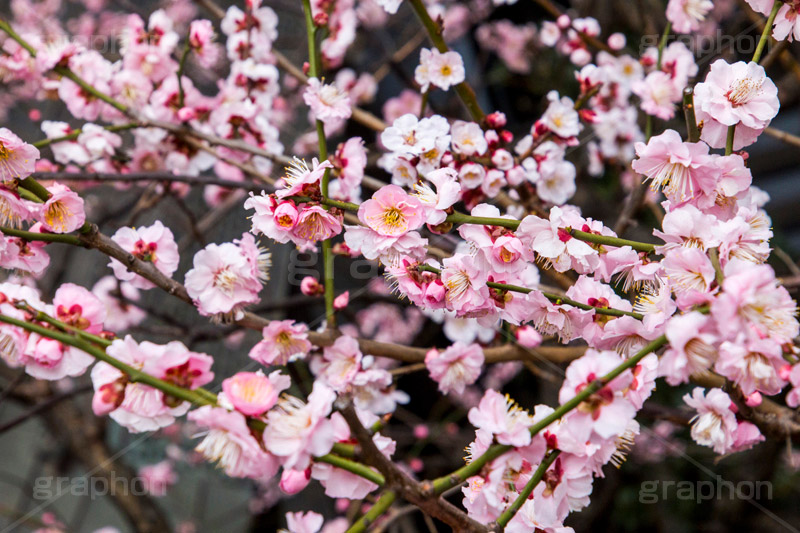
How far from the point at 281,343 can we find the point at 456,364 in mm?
304

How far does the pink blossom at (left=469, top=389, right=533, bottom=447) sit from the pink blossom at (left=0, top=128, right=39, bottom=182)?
1.97 feet

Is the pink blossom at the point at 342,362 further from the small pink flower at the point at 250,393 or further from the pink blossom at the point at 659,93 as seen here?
the pink blossom at the point at 659,93

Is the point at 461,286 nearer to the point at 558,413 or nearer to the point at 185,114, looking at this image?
the point at 558,413

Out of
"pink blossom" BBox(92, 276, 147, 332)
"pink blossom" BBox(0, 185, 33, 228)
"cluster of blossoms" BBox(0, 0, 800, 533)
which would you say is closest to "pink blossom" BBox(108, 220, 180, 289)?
"cluster of blossoms" BBox(0, 0, 800, 533)

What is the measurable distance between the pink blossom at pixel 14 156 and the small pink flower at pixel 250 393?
40 centimetres

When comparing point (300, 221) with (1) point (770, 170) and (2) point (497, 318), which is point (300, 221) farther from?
(1) point (770, 170)

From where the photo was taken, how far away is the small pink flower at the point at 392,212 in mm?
709

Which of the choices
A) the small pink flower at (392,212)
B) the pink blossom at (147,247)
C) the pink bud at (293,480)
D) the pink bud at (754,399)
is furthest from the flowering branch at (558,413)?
the pink blossom at (147,247)

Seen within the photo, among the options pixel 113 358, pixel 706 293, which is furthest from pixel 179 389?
pixel 706 293

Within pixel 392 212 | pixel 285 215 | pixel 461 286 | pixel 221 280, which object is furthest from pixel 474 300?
pixel 221 280

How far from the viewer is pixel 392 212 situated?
728mm

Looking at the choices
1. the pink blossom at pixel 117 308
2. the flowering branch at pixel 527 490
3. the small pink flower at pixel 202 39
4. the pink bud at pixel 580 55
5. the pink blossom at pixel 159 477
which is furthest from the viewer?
the pink blossom at pixel 159 477

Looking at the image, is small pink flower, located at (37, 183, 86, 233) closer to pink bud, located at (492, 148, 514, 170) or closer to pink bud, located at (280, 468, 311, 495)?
pink bud, located at (280, 468, 311, 495)

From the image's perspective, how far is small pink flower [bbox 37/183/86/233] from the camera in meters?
0.77
